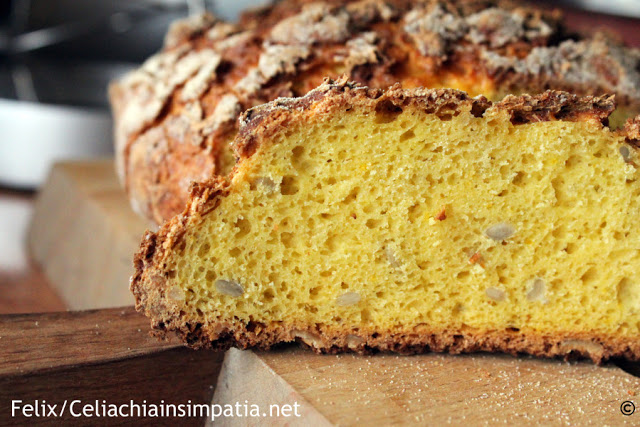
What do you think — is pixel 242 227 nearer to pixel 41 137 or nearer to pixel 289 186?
pixel 289 186

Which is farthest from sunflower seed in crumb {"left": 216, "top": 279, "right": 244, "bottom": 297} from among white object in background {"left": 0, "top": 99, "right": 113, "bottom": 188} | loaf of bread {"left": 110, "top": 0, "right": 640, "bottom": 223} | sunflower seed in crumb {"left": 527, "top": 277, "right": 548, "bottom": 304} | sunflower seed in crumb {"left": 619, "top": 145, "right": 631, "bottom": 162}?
white object in background {"left": 0, "top": 99, "right": 113, "bottom": 188}

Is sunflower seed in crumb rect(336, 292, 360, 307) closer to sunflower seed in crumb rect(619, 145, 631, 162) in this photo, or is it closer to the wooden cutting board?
the wooden cutting board

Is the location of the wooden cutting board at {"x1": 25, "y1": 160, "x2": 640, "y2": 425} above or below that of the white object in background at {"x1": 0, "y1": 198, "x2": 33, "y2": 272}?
above

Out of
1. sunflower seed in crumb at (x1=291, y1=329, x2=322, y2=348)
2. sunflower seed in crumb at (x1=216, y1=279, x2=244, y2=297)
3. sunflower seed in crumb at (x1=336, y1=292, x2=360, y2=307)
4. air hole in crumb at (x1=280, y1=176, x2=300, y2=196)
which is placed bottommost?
sunflower seed in crumb at (x1=291, y1=329, x2=322, y2=348)

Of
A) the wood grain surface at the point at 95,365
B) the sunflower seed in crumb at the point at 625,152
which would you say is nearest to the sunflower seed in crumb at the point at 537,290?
the sunflower seed in crumb at the point at 625,152

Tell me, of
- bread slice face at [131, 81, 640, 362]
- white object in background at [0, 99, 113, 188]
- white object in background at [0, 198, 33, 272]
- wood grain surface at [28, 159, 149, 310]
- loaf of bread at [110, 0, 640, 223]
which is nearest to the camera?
bread slice face at [131, 81, 640, 362]

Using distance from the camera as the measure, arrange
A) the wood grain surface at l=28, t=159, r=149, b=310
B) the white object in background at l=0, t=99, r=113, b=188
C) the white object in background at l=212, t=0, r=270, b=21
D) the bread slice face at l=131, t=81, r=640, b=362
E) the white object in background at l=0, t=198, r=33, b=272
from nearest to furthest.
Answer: the bread slice face at l=131, t=81, r=640, b=362, the wood grain surface at l=28, t=159, r=149, b=310, the white object in background at l=0, t=198, r=33, b=272, the white object in background at l=0, t=99, r=113, b=188, the white object in background at l=212, t=0, r=270, b=21

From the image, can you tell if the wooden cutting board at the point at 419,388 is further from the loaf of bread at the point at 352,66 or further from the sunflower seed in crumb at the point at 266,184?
the loaf of bread at the point at 352,66
